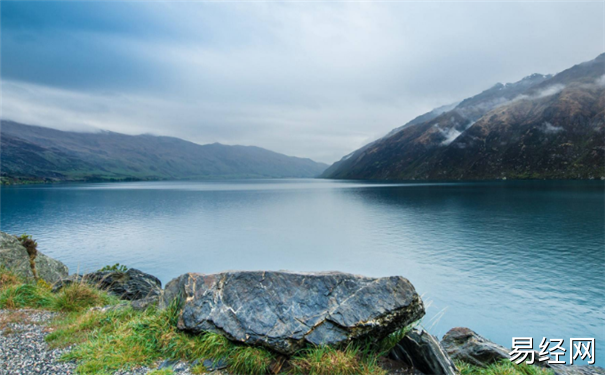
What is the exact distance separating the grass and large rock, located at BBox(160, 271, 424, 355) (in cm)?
32

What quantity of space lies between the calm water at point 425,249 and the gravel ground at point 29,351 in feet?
14.4

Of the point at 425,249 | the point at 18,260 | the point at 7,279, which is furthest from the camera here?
the point at 425,249

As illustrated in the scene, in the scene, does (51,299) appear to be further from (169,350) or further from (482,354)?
(482,354)

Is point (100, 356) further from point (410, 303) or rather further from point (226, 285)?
point (410, 303)

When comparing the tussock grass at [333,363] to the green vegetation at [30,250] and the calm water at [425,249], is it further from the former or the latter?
the green vegetation at [30,250]

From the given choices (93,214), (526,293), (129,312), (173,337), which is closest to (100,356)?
(173,337)

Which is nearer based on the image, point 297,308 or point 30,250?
point 297,308

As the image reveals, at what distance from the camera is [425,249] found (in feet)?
159

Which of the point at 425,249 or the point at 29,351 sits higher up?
the point at 29,351

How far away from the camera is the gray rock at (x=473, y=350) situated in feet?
40.2

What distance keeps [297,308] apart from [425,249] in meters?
43.7

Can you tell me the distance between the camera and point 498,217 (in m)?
72.6

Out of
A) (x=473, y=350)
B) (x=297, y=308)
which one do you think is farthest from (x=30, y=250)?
(x=473, y=350)

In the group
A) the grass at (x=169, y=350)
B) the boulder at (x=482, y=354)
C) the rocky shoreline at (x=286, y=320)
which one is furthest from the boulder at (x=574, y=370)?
the rocky shoreline at (x=286, y=320)
